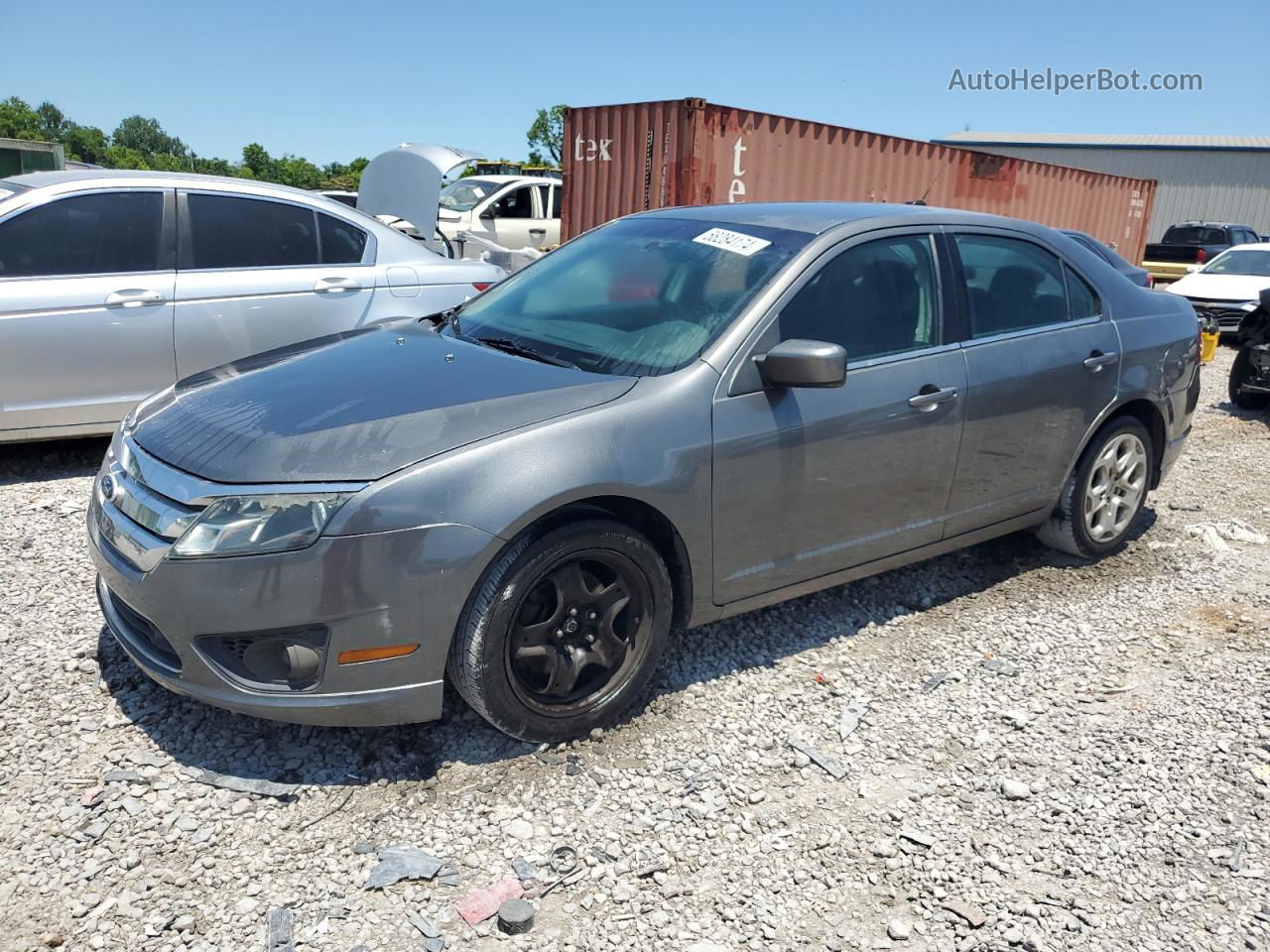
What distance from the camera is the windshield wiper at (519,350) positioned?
329 centimetres

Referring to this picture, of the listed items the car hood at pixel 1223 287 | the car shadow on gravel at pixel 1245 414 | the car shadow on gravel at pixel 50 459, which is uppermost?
the car hood at pixel 1223 287

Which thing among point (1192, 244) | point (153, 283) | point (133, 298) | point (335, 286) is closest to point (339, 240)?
point (335, 286)


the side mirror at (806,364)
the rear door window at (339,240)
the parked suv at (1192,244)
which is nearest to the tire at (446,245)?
the rear door window at (339,240)

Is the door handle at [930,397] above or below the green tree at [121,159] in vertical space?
below

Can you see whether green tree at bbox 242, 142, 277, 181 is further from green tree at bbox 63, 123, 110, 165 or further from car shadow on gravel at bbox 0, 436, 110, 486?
car shadow on gravel at bbox 0, 436, 110, 486

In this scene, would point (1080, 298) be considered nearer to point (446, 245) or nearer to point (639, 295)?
point (639, 295)

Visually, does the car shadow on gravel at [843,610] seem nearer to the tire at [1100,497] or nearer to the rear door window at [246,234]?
the tire at [1100,497]

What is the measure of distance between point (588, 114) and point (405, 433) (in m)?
9.88

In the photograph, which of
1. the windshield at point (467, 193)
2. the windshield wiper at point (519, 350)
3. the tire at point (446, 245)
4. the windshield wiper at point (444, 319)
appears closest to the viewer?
the windshield wiper at point (519, 350)

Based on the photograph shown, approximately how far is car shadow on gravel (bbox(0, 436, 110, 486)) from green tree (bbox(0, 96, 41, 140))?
187 ft

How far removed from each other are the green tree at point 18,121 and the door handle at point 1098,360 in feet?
201

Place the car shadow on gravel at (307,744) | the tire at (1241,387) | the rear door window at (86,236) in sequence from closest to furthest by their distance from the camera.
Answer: the car shadow on gravel at (307,744) < the rear door window at (86,236) < the tire at (1241,387)

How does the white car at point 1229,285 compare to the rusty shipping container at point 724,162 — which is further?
the white car at point 1229,285

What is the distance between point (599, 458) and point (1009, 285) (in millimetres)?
2219
